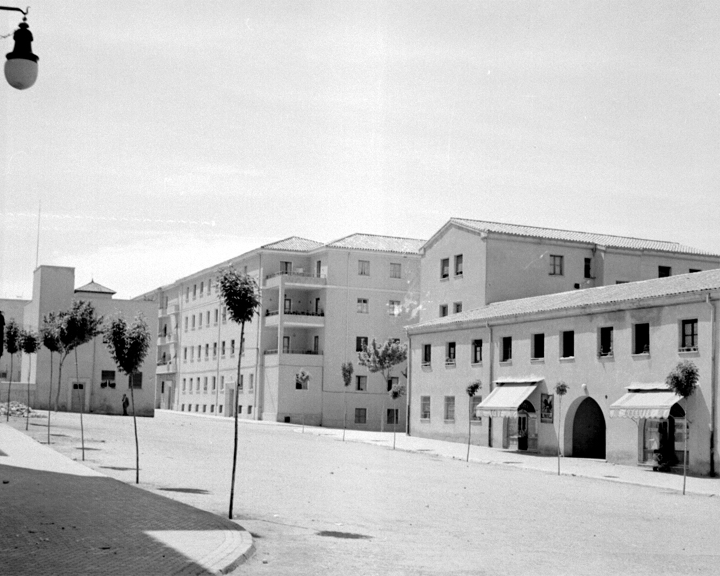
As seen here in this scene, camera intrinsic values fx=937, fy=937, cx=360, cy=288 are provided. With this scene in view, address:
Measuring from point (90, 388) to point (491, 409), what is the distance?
36.0 meters

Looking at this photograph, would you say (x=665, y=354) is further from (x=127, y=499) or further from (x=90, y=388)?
(x=90, y=388)

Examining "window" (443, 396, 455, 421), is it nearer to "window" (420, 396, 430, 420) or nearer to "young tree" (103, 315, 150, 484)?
"window" (420, 396, 430, 420)

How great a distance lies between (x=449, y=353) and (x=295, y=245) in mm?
31907

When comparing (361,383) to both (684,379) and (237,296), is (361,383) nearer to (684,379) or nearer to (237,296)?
(684,379)

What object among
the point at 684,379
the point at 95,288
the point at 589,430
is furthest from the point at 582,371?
the point at 95,288

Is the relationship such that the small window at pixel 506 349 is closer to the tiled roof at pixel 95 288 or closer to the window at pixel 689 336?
the window at pixel 689 336

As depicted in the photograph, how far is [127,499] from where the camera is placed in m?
16.3

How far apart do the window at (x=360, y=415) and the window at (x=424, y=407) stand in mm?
19928

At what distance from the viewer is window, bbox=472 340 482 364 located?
151ft

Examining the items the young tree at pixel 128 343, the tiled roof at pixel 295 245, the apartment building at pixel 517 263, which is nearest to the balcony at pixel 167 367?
the tiled roof at pixel 295 245

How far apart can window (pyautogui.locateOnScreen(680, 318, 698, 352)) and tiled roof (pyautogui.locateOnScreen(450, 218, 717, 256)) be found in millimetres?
19446

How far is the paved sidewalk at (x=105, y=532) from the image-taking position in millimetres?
10188

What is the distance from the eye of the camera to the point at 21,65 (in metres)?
9.65

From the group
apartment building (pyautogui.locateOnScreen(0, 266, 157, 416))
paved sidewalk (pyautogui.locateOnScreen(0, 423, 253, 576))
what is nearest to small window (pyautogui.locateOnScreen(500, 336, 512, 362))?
paved sidewalk (pyautogui.locateOnScreen(0, 423, 253, 576))
